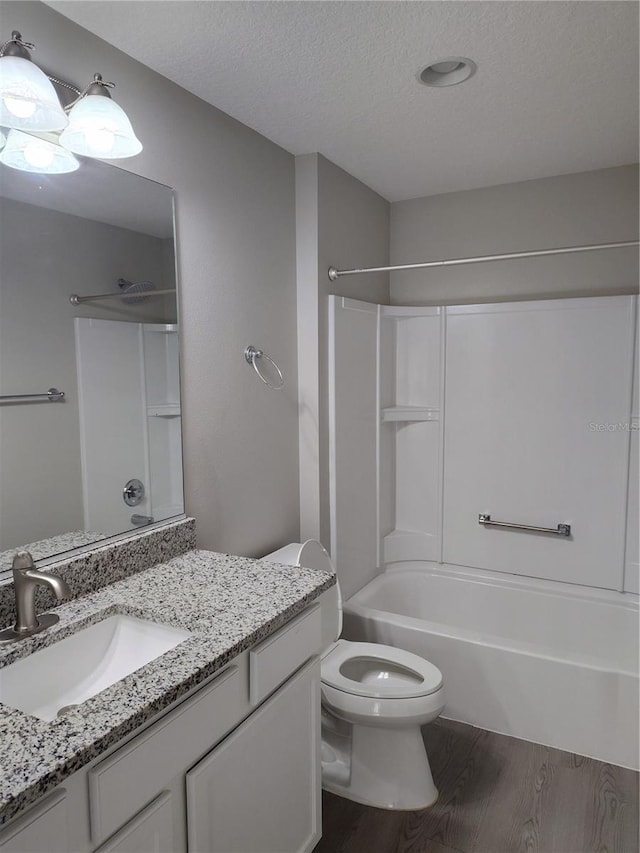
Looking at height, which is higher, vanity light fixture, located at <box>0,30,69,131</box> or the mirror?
vanity light fixture, located at <box>0,30,69,131</box>

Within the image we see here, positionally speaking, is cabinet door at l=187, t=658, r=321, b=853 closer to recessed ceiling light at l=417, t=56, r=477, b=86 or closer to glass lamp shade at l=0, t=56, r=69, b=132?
glass lamp shade at l=0, t=56, r=69, b=132

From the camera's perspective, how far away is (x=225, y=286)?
2.13 meters

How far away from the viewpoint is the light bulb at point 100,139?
1.45 m

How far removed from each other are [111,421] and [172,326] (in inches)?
15.1

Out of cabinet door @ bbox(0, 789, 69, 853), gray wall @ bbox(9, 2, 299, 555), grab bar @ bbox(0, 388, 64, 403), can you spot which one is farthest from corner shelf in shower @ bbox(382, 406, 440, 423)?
cabinet door @ bbox(0, 789, 69, 853)

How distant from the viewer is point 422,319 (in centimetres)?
319

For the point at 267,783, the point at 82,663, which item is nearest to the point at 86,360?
the point at 82,663

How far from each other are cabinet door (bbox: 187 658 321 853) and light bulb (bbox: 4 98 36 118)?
1.46m

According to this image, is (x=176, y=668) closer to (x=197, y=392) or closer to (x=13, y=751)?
(x=13, y=751)

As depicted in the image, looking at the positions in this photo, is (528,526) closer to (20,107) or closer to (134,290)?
(134,290)

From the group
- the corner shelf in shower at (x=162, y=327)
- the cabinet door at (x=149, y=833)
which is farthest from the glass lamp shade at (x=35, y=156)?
the cabinet door at (x=149, y=833)

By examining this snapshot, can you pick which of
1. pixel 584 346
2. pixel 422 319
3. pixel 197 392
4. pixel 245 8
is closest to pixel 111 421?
pixel 197 392

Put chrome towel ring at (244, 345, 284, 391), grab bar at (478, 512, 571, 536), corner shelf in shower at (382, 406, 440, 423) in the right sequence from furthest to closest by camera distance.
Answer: corner shelf in shower at (382, 406, 440, 423)
grab bar at (478, 512, 571, 536)
chrome towel ring at (244, 345, 284, 391)

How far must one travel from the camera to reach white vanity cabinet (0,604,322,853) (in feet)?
3.19
